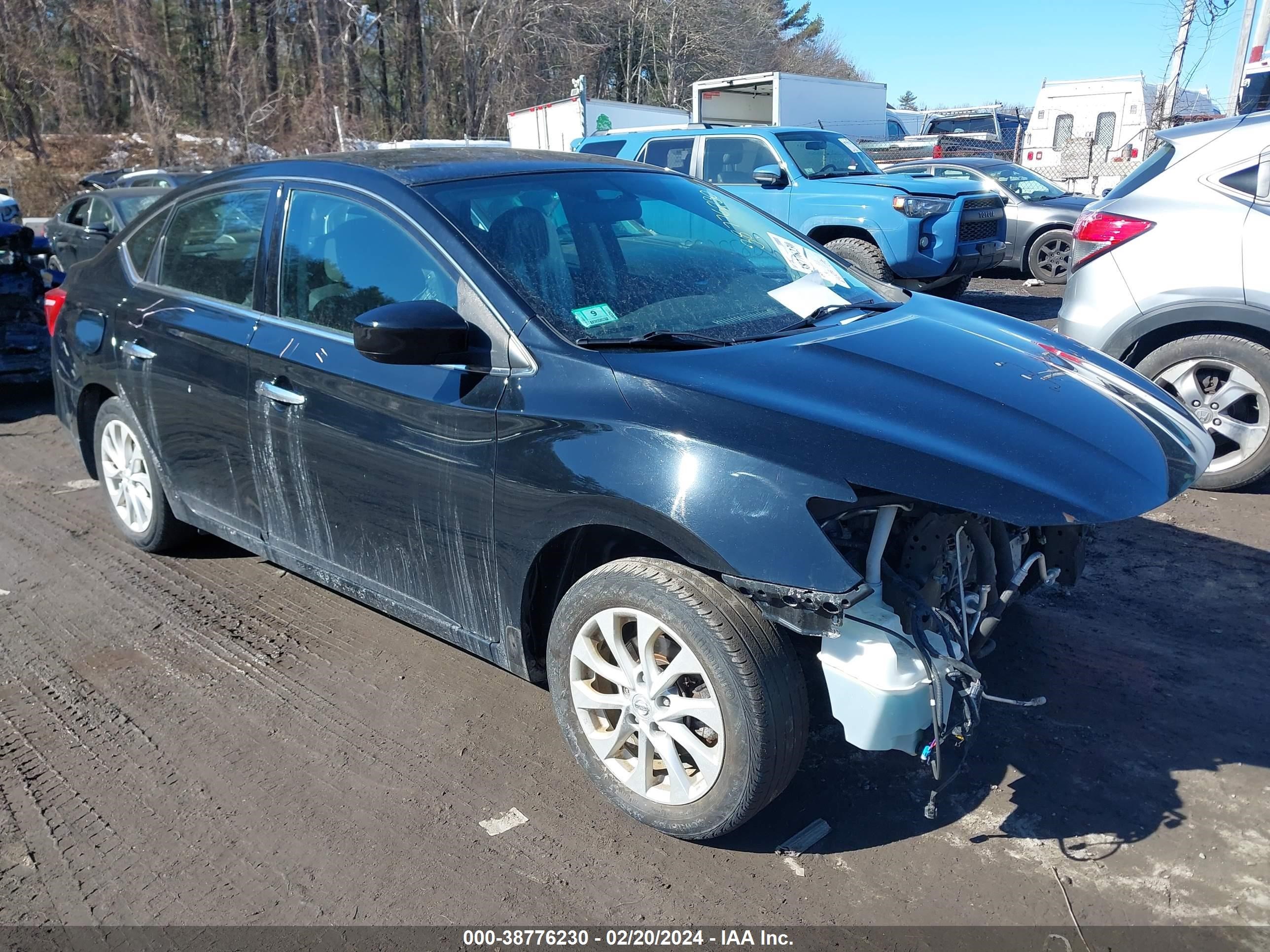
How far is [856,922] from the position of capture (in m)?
2.44

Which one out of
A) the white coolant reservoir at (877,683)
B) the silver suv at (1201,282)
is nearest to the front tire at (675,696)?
the white coolant reservoir at (877,683)

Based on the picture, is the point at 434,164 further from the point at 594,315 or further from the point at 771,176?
the point at 771,176

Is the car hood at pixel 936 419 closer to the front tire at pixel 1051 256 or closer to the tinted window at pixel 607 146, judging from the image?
the tinted window at pixel 607 146

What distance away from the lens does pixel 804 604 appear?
2.38 meters

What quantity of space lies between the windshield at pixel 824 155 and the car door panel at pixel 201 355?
790cm

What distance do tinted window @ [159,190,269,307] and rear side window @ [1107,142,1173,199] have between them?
4.45m

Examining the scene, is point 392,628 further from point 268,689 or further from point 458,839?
point 458,839

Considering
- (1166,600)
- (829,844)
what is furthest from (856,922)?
(1166,600)

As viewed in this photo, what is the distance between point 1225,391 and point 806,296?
294 centimetres

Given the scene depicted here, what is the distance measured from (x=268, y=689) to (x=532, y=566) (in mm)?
1347

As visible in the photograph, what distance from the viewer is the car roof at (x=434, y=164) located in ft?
11.2

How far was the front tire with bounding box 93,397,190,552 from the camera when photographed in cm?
452

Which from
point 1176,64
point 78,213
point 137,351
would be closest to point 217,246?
point 137,351

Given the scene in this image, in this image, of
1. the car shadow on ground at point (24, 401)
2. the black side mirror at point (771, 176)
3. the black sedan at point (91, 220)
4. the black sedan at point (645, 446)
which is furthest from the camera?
the black side mirror at point (771, 176)
